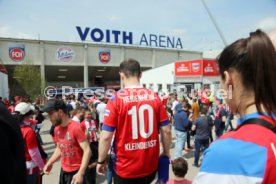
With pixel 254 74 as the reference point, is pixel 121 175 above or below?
below

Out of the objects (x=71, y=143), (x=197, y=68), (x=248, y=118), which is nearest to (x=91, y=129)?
(x=71, y=143)

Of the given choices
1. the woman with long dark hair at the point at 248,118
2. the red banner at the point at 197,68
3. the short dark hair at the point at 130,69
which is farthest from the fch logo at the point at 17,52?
the woman with long dark hair at the point at 248,118

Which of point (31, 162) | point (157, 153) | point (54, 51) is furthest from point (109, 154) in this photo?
point (54, 51)

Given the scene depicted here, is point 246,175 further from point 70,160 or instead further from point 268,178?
point 70,160

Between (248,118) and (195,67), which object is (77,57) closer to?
(195,67)

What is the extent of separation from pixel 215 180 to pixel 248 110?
1.04 ft

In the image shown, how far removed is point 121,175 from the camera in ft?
9.55

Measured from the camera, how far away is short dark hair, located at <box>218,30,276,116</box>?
1026 mm

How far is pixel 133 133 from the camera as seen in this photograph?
2850mm

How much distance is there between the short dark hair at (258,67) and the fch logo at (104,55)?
4095 centimetres

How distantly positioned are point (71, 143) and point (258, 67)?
3093 millimetres

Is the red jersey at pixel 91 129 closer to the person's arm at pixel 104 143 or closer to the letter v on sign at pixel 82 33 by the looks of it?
the person's arm at pixel 104 143

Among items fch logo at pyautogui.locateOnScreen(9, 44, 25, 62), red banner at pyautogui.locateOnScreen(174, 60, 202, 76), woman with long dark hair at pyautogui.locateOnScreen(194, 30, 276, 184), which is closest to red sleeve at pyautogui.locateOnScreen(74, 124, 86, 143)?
woman with long dark hair at pyautogui.locateOnScreen(194, 30, 276, 184)

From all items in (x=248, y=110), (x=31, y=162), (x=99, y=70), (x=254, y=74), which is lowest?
(x=31, y=162)
